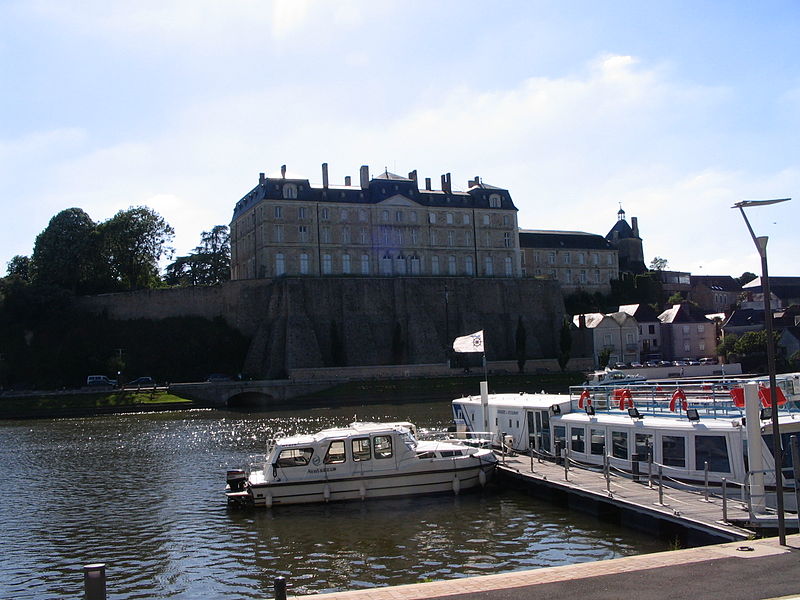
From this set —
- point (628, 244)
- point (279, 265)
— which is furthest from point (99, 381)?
point (628, 244)

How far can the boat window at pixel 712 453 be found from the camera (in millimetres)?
18422

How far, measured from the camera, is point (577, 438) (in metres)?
23.7

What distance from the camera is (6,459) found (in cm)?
3544

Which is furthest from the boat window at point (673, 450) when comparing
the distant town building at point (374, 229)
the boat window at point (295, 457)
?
the distant town building at point (374, 229)

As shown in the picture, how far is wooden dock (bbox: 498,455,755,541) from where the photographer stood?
52.0 ft

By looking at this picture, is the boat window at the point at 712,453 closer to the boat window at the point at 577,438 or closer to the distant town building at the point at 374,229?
the boat window at the point at 577,438

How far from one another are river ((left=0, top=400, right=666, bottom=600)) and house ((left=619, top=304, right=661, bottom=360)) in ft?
204

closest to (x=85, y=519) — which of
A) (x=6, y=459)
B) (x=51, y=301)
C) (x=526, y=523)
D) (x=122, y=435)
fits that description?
(x=526, y=523)

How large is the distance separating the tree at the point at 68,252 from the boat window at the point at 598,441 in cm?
6697

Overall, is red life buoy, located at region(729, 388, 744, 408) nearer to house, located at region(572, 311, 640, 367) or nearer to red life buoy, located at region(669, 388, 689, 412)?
red life buoy, located at region(669, 388, 689, 412)

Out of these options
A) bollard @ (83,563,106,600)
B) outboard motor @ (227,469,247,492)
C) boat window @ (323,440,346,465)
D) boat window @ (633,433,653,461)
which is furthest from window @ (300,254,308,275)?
bollard @ (83,563,106,600)

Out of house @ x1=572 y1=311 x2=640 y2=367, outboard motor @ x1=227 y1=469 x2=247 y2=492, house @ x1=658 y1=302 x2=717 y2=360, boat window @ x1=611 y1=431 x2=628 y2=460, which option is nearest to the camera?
boat window @ x1=611 y1=431 x2=628 y2=460

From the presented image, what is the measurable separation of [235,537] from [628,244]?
10566 cm

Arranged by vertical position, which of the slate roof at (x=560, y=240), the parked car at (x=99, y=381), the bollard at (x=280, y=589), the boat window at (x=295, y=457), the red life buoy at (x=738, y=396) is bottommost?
the bollard at (x=280, y=589)
